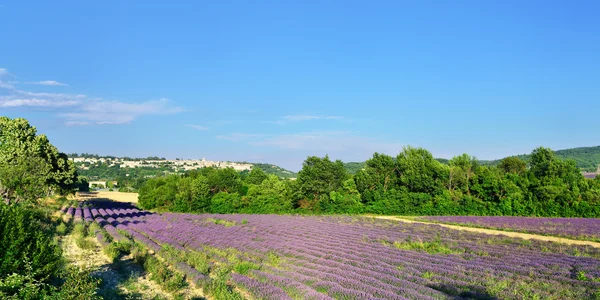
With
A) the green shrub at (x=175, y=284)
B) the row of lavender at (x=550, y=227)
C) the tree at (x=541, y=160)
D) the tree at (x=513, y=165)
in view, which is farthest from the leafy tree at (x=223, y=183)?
the green shrub at (x=175, y=284)

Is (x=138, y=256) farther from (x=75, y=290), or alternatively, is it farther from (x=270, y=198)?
(x=270, y=198)

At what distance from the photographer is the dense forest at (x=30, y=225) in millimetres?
7066

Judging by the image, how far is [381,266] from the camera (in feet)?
46.1

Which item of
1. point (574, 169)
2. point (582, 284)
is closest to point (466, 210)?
point (574, 169)

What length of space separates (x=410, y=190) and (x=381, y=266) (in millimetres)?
36573

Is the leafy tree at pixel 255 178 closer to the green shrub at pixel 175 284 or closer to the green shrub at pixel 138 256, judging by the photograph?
the green shrub at pixel 138 256

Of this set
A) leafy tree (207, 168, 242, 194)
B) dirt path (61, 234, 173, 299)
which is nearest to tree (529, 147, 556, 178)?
leafy tree (207, 168, 242, 194)

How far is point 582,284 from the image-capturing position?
1082 centimetres

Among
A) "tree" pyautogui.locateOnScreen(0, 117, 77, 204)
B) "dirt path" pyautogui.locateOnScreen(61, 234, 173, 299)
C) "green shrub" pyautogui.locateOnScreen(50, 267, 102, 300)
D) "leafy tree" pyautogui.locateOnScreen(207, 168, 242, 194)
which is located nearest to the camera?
"green shrub" pyautogui.locateOnScreen(50, 267, 102, 300)

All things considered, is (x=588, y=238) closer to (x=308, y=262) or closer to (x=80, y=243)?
(x=308, y=262)

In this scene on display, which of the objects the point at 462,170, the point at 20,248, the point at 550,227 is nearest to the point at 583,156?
the point at 462,170

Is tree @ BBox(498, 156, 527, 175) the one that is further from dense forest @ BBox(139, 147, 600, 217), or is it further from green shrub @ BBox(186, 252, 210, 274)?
green shrub @ BBox(186, 252, 210, 274)

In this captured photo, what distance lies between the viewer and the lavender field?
10.4 metres

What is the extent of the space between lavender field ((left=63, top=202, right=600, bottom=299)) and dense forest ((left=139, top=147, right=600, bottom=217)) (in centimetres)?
2206
